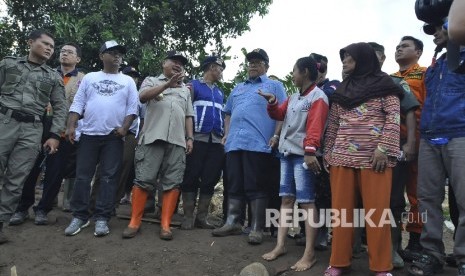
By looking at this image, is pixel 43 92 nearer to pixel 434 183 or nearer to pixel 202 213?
pixel 202 213

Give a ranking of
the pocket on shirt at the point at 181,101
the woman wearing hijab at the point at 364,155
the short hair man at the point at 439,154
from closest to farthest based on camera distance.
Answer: the short hair man at the point at 439,154 < the woman wearing hijab at the point at 364,155 < the pocket on shirt at the point at 181,101

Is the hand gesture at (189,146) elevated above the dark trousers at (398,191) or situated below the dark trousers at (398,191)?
above

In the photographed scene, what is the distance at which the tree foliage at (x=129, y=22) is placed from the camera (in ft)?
33.4

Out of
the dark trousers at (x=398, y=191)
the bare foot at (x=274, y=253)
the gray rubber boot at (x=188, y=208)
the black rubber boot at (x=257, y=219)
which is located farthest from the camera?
the gray rubber boot at (x=188, y=208)

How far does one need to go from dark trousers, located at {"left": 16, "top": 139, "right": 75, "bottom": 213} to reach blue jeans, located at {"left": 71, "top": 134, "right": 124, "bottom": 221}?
1.58 feet

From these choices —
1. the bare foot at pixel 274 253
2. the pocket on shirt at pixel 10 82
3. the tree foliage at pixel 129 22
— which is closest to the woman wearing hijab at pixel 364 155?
the bare foot at pixel 274 253

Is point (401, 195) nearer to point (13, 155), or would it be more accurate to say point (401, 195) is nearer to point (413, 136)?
point (413, 136)

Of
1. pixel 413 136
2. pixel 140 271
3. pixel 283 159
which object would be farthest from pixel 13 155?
pixel 413 136

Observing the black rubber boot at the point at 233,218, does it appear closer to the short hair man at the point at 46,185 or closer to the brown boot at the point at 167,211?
the brown boot at the point at 167,211

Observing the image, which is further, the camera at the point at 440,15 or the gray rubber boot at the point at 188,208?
the gray rubber boot at the point at 188,208

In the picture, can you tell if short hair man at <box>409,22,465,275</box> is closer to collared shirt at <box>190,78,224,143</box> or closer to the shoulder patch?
the shoulder patch

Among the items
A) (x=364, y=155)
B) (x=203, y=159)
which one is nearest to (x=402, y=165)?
(x=364, y=155)

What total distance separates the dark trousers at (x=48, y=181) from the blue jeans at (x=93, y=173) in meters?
0.48

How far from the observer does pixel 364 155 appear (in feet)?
10.6
